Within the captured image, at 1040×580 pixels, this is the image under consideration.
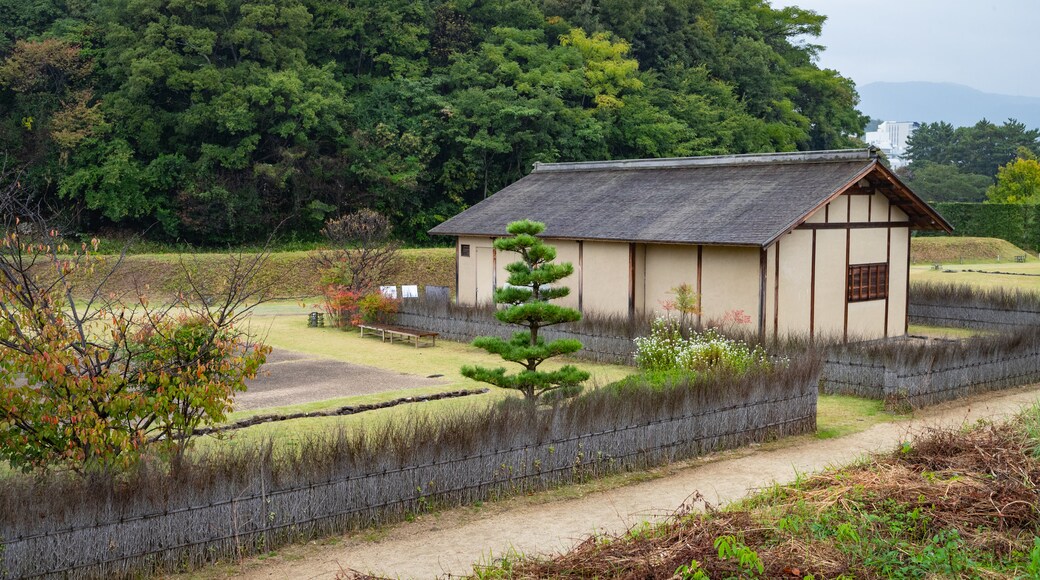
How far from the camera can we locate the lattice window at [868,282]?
20.0 m

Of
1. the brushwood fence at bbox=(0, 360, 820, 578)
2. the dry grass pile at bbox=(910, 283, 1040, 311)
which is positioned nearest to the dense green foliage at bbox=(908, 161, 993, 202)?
the dry grass pile at bbox=(910, 283, 1040, 311)

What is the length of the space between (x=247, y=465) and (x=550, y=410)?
11.0ft

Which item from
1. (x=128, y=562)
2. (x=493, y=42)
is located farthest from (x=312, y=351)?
(x=493, y=42)

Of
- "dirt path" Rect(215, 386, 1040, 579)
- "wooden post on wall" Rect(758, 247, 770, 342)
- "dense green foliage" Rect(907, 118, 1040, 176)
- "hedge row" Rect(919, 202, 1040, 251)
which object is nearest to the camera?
"dirt path" Rect(215, 386, 1040, 579)

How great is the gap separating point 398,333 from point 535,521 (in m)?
13.3

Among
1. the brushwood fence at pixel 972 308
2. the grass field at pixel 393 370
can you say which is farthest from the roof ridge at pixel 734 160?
the grass field at pixel 393 370

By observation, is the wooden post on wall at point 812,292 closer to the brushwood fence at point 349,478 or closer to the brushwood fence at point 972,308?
the brushwood fence at point 972,308

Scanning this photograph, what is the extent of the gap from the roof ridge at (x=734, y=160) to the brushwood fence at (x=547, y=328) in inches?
202

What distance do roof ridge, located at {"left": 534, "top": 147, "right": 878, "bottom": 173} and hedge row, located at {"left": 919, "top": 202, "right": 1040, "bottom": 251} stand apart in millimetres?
33474

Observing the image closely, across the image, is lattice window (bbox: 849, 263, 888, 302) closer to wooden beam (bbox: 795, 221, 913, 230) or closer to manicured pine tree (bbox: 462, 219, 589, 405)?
wooden beam (bbox: 795, 221, 913, 230)

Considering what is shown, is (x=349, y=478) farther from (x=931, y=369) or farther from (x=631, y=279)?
(x=631, y=279)

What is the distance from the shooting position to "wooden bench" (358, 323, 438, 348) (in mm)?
20938

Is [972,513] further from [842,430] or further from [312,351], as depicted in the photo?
[312,351]

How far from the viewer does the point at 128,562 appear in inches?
288
